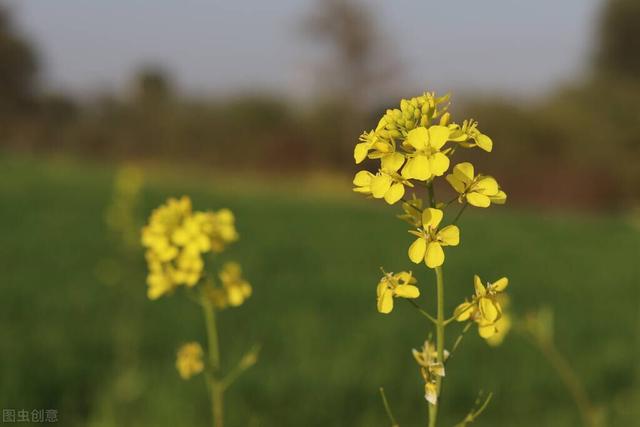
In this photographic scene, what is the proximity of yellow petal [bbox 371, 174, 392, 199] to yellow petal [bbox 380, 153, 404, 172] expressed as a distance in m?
0.01

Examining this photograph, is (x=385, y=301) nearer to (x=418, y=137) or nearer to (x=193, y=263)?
(x=418, y=137)

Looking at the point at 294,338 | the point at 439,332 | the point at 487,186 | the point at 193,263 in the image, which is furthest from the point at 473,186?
the point at 294,338

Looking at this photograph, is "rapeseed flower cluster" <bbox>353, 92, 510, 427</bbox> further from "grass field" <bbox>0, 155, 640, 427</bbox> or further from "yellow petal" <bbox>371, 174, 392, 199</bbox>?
"grass field" <bbox>0, 155, 640, 427</bbox>

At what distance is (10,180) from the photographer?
51.0 feet

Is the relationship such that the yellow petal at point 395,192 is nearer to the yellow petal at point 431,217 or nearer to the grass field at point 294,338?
the yellow petal at point 431,217

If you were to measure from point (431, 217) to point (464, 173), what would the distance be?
0.10m

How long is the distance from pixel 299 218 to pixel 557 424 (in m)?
10.7

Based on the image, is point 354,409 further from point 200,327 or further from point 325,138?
point 325,138

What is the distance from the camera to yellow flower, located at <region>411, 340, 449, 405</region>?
952 millimetres

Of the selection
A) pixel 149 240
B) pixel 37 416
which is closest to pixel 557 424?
pixel 37 416

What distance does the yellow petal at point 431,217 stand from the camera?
943 mm

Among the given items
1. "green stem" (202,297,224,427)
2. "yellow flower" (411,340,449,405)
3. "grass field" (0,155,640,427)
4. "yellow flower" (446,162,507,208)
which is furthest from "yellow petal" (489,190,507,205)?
"grass field" (0,155,640,427)

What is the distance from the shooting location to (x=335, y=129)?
3266 centimetres

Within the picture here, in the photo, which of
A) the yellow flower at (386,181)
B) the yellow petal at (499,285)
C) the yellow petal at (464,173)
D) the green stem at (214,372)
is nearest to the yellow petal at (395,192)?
the yellow flower at (386,181)
